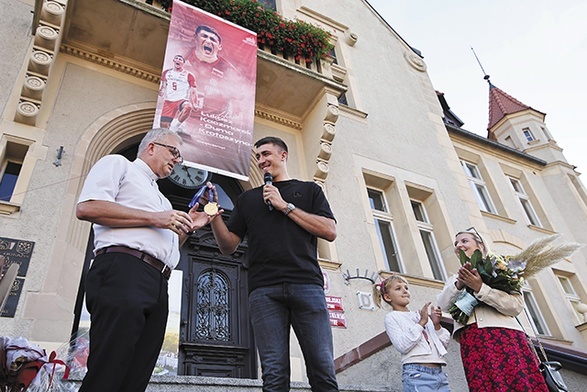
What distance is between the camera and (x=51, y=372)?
91.5 inches

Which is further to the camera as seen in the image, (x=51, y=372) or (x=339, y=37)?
(x=339, y=37)

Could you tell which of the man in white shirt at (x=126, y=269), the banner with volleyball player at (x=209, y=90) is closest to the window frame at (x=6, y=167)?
the banner with volleyball player at (x=209, y=90)

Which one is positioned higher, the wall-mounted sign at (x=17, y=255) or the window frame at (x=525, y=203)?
the window frame at (x=525, y=203)

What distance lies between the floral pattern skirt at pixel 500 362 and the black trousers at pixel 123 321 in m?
2.15

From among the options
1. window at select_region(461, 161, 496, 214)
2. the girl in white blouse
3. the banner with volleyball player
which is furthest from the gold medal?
window at select_region(461, 161, 496, 214)

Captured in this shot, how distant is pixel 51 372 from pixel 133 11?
5033 millimetres

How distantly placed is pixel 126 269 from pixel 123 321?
0.23m

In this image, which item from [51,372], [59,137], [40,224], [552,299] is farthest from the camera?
[552,299]

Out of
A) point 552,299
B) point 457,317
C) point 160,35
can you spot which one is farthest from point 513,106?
point 457,317

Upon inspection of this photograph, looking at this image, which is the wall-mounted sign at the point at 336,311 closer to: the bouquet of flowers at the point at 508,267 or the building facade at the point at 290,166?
the building facade at the point at 290,166

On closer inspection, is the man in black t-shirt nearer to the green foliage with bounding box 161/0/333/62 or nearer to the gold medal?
the gold medal

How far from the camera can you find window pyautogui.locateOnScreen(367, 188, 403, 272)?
25.7 ft

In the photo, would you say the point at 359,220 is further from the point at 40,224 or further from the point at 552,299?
the point at 552,299

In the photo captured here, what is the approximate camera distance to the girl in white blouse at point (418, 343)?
326cm
